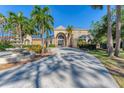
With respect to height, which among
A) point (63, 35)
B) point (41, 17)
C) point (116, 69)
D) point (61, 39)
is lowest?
point (116, 69)

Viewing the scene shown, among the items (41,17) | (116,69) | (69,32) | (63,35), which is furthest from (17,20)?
(116,69)

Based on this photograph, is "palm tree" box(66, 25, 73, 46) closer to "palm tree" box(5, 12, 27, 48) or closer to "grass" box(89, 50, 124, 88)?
"palm tree" box(5, 12, 27, 48)

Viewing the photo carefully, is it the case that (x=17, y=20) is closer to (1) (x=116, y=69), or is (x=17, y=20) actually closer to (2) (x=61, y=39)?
(2) (x=61, y=39)

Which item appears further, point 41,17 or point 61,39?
point 61,39

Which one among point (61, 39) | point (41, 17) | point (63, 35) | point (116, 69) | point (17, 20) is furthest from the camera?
point (61, 39)

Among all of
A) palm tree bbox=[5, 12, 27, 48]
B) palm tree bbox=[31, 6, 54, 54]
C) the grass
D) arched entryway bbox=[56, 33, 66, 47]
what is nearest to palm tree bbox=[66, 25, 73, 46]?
arched entryway bbox=[56, 33, 66, 47]

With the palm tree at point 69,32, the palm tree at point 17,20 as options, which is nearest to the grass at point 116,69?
the palm tree at point 17,20

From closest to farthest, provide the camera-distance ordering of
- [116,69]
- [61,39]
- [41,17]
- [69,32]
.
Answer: [116,69], [41,17], [69,32], [61,39]

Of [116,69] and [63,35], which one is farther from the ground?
[63,35]

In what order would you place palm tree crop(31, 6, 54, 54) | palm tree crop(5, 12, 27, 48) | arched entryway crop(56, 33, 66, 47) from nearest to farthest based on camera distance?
1. palm tree crop(31, 6, 54, 54)
2. palm tree crop(5, 12, 27, 48)
3. arched entryway crop(56, 33, 66, 47)

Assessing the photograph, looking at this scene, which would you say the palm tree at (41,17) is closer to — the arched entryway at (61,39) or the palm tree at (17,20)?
the palm tree at (17,20)
